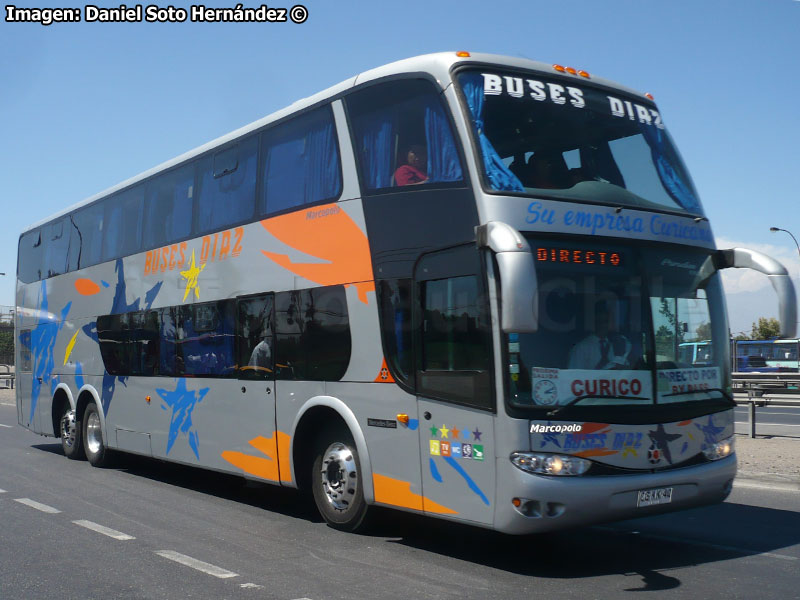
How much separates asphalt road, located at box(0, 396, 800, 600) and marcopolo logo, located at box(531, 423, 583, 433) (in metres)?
1.09

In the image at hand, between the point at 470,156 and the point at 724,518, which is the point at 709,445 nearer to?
the point at 724,518

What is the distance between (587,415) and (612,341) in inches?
25.1

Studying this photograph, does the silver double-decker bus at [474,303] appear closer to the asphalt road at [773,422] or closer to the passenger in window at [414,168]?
the passenger in window at [414,168]

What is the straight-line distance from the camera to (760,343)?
4806cm

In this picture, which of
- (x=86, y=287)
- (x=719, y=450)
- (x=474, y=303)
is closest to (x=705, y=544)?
(x=719, y=450)

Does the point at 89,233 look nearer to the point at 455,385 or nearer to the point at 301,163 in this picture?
the point at 301,163

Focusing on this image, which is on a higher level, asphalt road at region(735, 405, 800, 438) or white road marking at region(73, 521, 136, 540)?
asphalt road at region(735, 405, 800, 438)

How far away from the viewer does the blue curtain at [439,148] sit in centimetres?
733

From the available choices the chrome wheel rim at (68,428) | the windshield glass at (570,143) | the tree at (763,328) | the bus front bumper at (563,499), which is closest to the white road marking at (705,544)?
Result: the bus front bumper at (563,499)

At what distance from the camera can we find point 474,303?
695 cm

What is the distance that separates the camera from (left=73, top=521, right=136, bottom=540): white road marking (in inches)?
329

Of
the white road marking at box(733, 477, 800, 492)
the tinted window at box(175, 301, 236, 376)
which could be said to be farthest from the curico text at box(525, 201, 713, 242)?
the tinted window at box(175, 301, 236, 376)

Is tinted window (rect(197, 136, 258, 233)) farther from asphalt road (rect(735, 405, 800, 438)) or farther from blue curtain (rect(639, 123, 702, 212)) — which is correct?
asphalt road (rect(735, 405, 800, 438))

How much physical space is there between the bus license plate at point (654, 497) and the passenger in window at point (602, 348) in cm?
97
